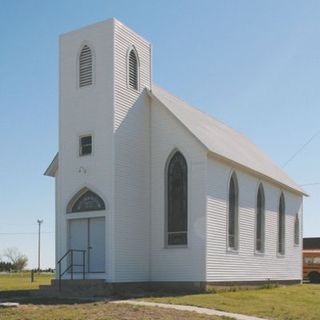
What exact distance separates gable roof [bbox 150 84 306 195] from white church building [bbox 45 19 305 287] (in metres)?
0.22

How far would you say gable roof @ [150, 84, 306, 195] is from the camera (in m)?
27.6

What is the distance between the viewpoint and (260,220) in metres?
33.1

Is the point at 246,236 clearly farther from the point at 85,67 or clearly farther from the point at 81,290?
the point at 85,67

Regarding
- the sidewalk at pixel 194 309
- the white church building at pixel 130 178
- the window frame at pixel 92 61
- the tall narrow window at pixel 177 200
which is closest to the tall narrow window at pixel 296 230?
the white church building at pixel 130 178

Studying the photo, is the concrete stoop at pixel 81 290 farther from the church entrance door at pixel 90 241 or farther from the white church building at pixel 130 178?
the church entrance door at pixel 90 241

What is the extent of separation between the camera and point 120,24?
26781 millimetres

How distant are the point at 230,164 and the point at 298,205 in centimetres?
1322

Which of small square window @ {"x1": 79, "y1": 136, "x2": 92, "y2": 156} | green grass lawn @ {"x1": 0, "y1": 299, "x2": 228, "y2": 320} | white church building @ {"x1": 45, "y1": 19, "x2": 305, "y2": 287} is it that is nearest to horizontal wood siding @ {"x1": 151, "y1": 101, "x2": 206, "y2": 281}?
white church building @ {"x1": 45, "y1": 19, "x2": 305, "y2": 287}

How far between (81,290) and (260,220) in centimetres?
1283

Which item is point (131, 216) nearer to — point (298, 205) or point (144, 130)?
point (144, 130)

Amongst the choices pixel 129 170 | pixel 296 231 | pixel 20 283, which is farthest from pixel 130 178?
pixel 20 283

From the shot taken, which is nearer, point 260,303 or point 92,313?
point 92,313

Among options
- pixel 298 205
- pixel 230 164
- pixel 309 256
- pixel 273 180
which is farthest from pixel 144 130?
pixel 309 256

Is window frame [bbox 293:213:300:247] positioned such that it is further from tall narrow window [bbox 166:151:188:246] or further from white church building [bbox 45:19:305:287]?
tall narrow window [bbox 166:151:188:246]
